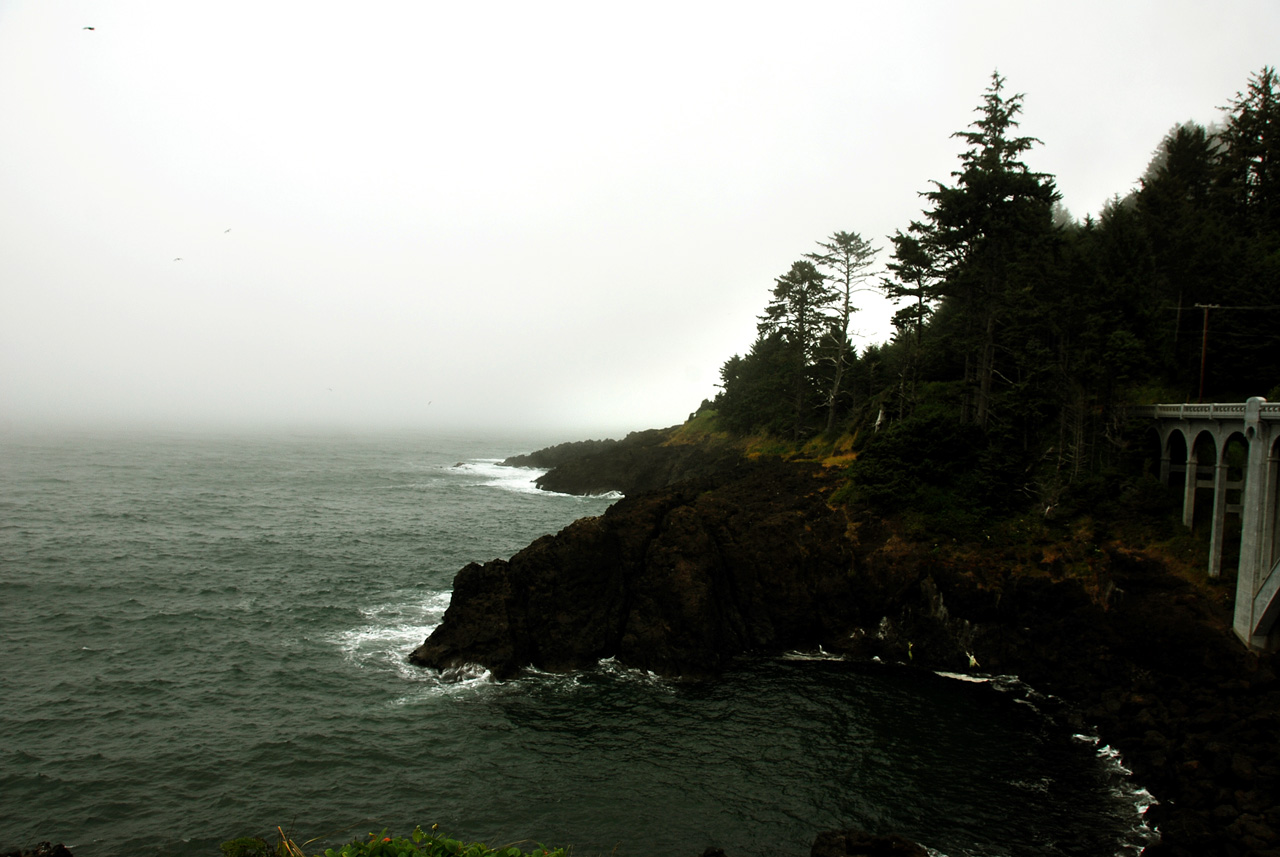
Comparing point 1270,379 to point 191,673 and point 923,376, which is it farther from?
point 191,673

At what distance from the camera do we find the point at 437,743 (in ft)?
67.6

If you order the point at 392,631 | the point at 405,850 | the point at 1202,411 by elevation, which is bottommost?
the point at 392,631

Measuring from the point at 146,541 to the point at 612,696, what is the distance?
130ft

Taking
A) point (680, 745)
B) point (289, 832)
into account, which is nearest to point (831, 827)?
point (680, 745)

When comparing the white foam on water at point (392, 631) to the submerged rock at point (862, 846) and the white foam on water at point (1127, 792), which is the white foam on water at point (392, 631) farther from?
the white foam on water at point (1127, 792)

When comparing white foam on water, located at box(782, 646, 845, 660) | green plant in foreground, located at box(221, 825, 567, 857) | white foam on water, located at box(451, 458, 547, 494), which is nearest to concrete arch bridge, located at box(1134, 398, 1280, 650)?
white foam on water, located at box(782, 646, 845, 660)

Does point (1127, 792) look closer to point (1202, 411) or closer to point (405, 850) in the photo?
point (1202, 411)

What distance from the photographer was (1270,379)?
98.9 feet

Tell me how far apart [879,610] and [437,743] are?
1948 centimetres

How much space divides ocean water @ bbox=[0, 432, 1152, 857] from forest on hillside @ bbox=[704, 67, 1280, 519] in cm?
1352

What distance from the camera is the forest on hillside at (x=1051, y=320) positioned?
31266mm

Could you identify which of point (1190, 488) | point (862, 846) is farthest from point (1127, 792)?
point (1190, 488)

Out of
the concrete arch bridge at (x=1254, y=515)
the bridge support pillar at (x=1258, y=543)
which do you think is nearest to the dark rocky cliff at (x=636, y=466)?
the concrete arch bridge at (x=1254, y=515)

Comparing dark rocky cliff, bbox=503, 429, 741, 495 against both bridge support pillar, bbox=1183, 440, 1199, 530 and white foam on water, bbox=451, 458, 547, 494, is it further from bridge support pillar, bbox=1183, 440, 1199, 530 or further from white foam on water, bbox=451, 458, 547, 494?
bridge support pillar, bbox=1183, 440, 1199, 530
